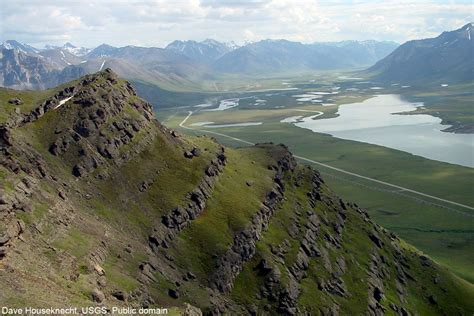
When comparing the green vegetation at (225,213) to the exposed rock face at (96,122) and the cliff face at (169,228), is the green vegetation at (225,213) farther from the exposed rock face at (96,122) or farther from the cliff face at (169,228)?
the exposed rock face at (96,122)

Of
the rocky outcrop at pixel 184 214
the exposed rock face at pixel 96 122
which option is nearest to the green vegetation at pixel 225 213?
the rocky outcrop at pixel 184 214

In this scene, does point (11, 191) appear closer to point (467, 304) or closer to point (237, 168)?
point (237, 168)

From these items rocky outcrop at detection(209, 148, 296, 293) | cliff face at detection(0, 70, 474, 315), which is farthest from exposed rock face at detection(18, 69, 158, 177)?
rocky outcrop at detection(209, 148, 296, 293)

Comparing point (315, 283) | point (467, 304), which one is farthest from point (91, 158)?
point (467, 304)

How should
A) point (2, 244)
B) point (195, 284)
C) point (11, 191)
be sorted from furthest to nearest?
point (195, 284) < point (11, 191) < point (2, 244)

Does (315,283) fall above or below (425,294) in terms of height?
above

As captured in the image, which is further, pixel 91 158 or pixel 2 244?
pixel 91 158

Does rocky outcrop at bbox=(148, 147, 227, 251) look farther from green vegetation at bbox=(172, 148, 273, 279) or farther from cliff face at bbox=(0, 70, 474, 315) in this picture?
green vegetation at bbox=(172, 148, 273, 279)

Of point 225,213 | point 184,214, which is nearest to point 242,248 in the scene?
point 225,213
